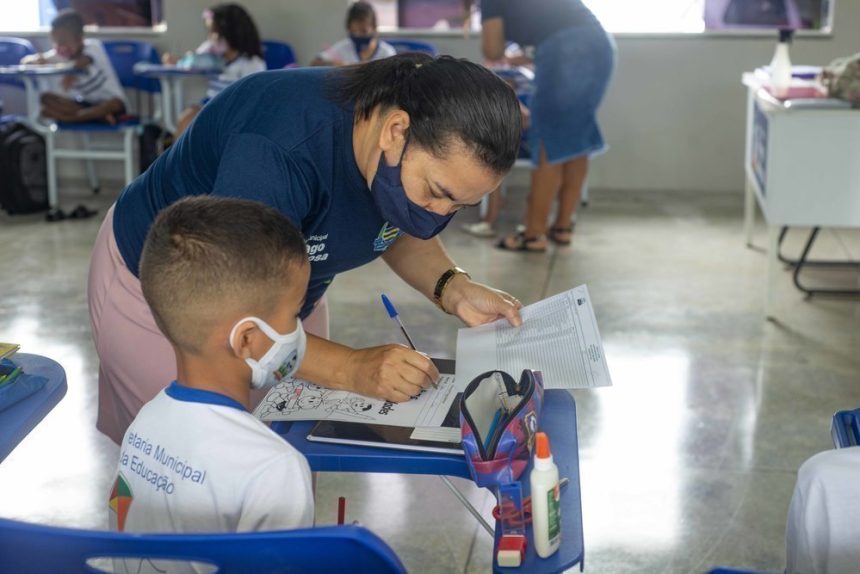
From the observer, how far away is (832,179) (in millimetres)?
3701

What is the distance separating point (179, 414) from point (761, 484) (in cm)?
190

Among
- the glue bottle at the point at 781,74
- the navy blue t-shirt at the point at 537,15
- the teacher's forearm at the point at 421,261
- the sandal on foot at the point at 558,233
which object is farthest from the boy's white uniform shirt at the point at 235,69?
the teacher's forearm at the point at 421,261

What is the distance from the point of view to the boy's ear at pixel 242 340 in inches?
44.2

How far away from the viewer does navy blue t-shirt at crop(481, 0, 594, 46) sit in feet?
15.0

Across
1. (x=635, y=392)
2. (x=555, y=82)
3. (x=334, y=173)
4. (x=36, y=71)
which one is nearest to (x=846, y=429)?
(x=334, y=173)

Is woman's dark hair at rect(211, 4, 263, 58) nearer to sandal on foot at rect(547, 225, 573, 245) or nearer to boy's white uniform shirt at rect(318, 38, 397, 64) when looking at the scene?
boy's white uniform shirt at rect(318, 38, 397, 64)

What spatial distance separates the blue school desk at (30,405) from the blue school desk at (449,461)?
28 cm

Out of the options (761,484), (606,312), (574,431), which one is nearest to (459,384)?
(574,431)

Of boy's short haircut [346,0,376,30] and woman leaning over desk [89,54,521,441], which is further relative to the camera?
boy's short haircut [346,0,376,30]

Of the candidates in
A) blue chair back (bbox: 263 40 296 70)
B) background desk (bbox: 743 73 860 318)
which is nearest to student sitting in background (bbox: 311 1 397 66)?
blue chair back (bbox: 263 40 296 70)

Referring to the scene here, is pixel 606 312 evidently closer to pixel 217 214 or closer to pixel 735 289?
pixel 735 289

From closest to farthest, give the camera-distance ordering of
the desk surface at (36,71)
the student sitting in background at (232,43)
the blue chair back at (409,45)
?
the desk surface at (36,71), the student sitting in background at (232,43), the blue chair back at (409,45)

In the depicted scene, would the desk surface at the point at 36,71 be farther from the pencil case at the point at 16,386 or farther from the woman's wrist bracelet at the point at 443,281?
the pencil case at the point at 16,386

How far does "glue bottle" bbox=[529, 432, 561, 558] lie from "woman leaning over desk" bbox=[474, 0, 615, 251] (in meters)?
3.74
